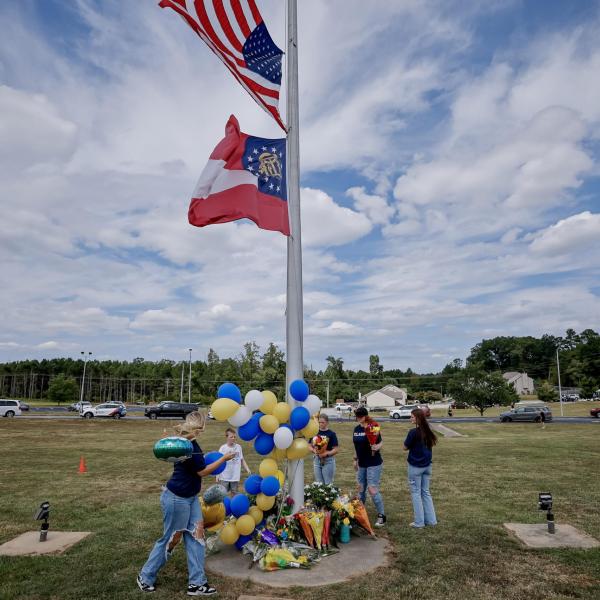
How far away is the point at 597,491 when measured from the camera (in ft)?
32.3

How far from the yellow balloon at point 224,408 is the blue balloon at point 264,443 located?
1.76 feet

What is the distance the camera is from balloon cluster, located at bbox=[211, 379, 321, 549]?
6.10 m

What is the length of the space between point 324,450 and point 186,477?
10.8ft

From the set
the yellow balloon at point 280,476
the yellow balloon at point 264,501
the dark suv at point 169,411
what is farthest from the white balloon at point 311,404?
the dark suv at point 169,411

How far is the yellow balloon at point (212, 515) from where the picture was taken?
599 cm

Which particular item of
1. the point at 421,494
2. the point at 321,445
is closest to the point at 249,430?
Answer: the point at 321,445

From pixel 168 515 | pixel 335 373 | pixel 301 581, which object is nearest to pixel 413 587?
pixel 301 581

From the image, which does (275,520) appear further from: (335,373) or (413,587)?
(335,373)

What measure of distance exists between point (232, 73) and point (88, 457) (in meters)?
14.2

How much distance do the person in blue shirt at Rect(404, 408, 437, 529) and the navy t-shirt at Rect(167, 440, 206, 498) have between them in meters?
3.33

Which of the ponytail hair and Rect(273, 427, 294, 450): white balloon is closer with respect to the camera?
Rect(273, 427, 294, 450): white balloon

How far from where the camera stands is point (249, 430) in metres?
6.21

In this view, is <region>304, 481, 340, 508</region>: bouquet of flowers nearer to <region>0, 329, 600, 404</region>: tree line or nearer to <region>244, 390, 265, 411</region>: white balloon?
<region>244, 390, 265, 411</region>: white balloon

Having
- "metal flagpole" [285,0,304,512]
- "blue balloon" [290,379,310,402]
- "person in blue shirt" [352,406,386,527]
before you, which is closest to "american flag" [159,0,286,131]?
"metal flagpole" [285,0,304,512]
